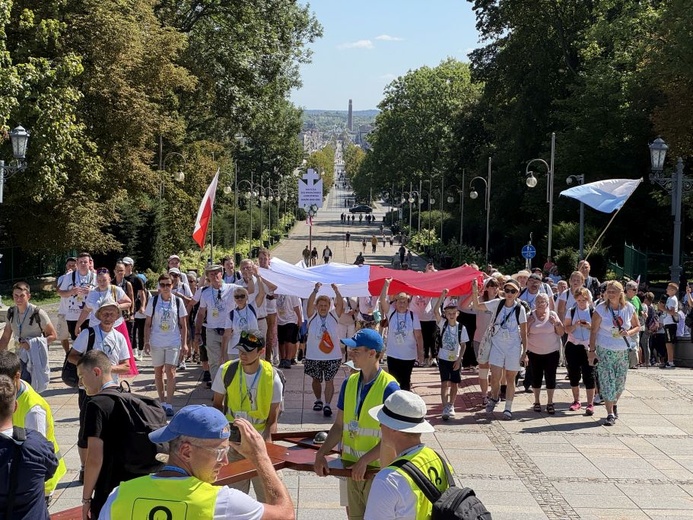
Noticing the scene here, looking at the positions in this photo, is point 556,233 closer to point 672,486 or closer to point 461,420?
point 461,420

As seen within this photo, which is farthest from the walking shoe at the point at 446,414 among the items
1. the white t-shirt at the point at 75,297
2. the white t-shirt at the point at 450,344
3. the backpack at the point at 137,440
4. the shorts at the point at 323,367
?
the backpack at the point at 137,440

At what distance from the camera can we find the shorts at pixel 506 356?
13617 millimetres

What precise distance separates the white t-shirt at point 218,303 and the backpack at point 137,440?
7273mm

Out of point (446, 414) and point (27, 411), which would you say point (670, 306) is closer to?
point (446, 414)

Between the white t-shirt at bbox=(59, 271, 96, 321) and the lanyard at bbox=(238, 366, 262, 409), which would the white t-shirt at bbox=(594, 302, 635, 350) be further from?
the white t-shirt at bbox=(59, 271, 96, 321)

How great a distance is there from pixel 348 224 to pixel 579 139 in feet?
289

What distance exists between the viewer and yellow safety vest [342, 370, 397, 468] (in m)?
7.07

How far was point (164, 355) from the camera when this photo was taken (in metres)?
13.2

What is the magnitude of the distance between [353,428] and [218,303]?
7341 millimetres

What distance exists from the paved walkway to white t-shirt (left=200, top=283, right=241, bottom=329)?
115cm

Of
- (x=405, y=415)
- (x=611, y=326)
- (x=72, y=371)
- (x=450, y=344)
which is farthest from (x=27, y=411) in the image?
(x=611, y=326)

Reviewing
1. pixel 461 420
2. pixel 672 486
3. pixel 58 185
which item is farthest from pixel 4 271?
pixel 672 486

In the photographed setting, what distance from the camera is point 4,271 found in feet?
128

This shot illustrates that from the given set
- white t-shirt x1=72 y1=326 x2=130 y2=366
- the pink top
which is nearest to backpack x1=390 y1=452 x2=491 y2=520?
white t-shirt x1=72 y1=326 x2=130 y2=366
